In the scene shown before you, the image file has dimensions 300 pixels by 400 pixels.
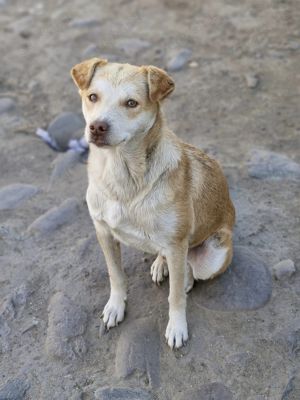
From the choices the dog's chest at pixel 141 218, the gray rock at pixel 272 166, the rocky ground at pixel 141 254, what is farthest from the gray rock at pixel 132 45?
the dog's chest at pixel 141 218

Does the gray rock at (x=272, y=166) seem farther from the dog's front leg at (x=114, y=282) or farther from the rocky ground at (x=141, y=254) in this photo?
the dog's front leg at (x=114, y=282)

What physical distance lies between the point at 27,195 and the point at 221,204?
246 cm

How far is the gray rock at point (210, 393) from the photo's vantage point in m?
4.09

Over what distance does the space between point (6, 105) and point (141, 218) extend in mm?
4447

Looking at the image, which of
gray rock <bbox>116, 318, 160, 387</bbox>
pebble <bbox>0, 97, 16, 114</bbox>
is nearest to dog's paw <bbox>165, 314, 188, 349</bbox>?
gray rock <bbox>116, 318, 160, 387</bbox>

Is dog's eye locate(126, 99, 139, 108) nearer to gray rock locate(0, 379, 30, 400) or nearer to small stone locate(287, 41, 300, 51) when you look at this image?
gray rock locate(0, 379, 30, 400)

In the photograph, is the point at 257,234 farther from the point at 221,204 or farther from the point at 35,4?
the point at 35,4

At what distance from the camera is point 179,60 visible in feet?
27.6

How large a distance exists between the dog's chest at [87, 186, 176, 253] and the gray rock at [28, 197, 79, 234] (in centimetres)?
166

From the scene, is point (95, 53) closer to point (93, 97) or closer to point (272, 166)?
point (272, 166)

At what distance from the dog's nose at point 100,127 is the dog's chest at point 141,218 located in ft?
2.15

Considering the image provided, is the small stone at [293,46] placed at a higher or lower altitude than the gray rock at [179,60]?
lower

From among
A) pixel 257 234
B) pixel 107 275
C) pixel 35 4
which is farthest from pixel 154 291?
pixel 35 4

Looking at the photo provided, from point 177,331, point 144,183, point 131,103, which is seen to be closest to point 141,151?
point 144,183
